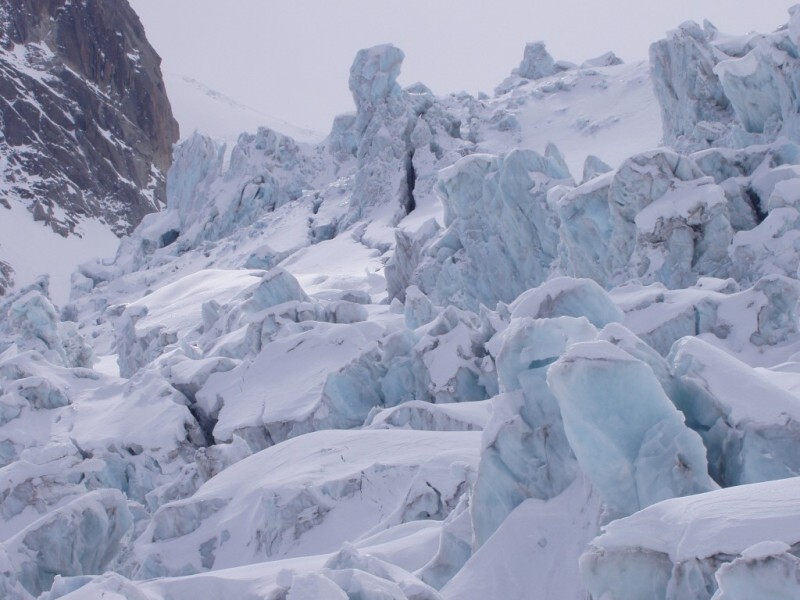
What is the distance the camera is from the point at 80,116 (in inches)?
3620

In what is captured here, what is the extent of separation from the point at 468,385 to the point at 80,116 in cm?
8581

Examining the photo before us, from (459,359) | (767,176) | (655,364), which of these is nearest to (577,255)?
(767,176)

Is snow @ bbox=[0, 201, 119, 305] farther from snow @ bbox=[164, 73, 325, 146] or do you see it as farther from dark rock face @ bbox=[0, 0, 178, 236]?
snow @ bbox=[164, 73, 325, 146]

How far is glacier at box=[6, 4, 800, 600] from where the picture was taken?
5.88 m

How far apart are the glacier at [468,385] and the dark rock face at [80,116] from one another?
4960 centimetres

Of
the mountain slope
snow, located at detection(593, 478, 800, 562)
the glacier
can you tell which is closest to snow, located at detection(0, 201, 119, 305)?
the mountain slope

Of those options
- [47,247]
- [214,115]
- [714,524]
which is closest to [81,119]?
[47,247]

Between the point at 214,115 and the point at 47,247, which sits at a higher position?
the point at 214,115

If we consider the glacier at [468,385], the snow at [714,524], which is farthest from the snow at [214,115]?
the snow at [714,524]

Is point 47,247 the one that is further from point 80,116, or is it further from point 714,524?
point 714,524

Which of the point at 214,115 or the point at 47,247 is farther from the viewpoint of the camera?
the point at 214,115

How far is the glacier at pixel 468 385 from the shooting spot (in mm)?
5883

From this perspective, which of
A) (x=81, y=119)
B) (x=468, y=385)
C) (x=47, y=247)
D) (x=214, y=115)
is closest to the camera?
(x=468, y=385)

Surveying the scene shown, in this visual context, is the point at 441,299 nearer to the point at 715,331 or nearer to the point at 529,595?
the point at 715,331
